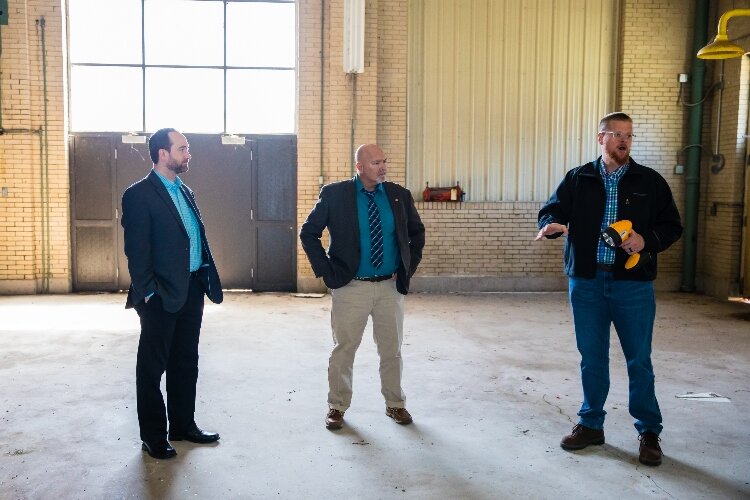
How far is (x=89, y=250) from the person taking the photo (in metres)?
11.4

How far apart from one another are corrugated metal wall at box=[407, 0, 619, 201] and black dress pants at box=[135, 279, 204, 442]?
739cm

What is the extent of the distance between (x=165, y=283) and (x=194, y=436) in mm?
1059

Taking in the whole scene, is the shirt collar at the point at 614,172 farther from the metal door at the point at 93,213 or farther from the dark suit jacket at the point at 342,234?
the metal door at the point at 93,213

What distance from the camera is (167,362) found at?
15.2 ft

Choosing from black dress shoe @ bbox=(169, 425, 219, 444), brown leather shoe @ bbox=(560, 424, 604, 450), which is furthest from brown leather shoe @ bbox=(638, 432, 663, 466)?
black dress shoe @ bbox=(169, 425, 219, 444)

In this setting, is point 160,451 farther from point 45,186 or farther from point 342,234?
point 45,186

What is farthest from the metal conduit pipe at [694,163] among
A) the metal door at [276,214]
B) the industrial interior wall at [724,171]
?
the metal door at [276,214]

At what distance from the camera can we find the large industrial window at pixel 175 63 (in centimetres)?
1118

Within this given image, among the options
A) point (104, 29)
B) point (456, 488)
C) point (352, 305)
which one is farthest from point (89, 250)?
point (456, 488)

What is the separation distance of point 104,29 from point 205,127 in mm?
2096

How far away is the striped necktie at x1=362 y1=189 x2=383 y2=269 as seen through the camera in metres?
4.96

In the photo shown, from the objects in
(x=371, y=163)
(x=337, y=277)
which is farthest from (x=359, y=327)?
(x=371, y=163)

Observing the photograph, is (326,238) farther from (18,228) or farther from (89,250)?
(18,228)

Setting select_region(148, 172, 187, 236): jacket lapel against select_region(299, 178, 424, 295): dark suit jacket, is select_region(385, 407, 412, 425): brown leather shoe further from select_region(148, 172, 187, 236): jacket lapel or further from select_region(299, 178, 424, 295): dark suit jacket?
select_region(148, 172, 187, 236): jacket lapel
